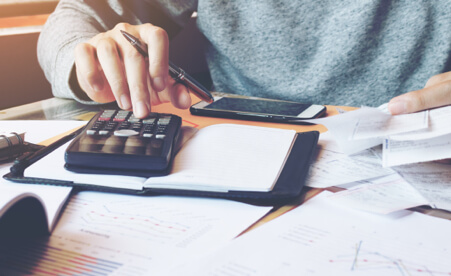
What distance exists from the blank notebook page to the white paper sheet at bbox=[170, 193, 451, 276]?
0.06 metres

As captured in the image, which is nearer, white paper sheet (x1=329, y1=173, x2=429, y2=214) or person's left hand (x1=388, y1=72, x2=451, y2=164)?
white paper sheet (x1=329, y1=173, x2=429, y2=214)

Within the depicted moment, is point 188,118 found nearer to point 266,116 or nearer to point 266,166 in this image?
point 266,116

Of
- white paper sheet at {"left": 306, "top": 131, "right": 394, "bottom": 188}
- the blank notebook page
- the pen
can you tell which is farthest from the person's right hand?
white paper sheet at {"left": 306, "top": 131, "right": 394, "bottom": 188}

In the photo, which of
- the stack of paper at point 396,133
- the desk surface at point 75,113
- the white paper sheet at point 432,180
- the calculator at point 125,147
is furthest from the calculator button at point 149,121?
the white paper sheet at point 432,180

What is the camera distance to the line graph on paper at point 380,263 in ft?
0.91

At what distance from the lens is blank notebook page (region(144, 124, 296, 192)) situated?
0.39 meters

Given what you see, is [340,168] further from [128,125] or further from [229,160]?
[128,125]

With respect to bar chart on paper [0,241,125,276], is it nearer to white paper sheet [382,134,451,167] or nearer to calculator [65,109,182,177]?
calculator [65,109,182,177]

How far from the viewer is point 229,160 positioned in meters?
0.44

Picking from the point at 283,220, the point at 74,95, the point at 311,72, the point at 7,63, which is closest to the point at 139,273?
the point at 283,220

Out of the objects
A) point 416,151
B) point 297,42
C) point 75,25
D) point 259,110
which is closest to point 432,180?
point 416,151

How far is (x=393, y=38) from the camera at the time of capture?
84 centimetres

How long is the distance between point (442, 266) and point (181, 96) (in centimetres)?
46

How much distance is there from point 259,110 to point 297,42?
32 centimetres
